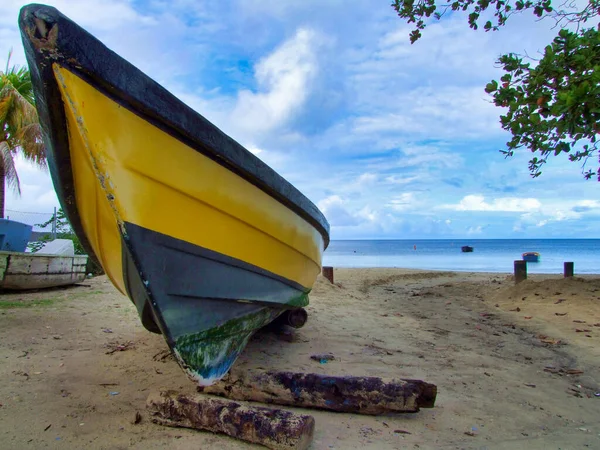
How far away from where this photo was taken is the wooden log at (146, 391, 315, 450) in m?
2.32

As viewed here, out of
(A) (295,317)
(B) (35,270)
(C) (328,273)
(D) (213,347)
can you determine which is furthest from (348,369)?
(C) (328,273)

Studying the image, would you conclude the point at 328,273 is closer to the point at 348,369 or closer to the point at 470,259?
the point at 348,369

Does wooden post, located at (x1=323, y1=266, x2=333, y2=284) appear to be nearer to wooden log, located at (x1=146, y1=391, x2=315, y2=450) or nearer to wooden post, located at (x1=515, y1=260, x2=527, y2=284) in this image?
wooden post, located at (x1=515, y1=260, x2=527, y2=284)

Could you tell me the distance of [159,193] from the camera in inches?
99.3

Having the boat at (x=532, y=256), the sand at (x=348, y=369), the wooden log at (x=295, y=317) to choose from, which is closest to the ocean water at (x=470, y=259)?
the boat at (x=532, y=256)

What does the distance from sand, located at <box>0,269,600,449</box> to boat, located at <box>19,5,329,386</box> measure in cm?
69

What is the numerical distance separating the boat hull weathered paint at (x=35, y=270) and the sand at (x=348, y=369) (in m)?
0.20

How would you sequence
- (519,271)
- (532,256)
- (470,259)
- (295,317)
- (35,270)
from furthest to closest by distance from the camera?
(470,259) → (532,256) → (519,271) → (35,270) → (295,317)

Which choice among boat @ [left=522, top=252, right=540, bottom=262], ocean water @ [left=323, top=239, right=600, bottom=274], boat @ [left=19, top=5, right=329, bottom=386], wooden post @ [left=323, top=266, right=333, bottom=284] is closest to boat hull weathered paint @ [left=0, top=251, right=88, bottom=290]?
boat @ [left=19, top=5, right=329, bottom=386]

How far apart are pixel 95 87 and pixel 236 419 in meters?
1.98

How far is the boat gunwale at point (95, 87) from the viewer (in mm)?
1986

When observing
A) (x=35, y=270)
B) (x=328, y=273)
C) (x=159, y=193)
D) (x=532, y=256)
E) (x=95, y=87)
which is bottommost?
(x=35, y=270)

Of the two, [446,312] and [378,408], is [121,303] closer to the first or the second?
[378,408]

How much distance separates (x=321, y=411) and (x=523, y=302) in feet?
23.7
